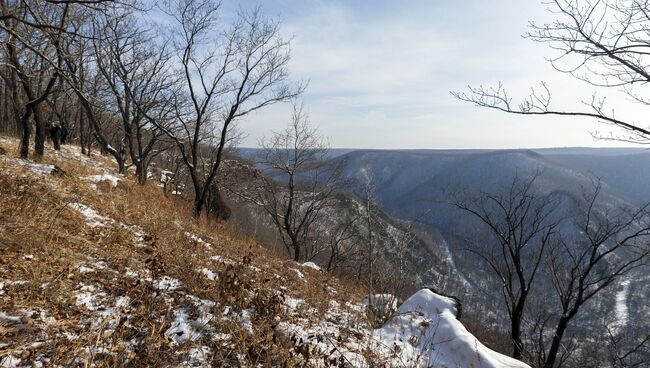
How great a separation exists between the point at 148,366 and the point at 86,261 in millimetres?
2094

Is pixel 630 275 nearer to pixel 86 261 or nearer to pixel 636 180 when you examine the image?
pixel 636 180

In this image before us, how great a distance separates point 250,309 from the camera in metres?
4.41

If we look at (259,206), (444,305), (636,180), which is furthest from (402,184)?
(444,305)

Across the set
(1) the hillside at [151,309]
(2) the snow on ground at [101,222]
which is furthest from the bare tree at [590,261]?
(2) the snow on ground at [101,222]

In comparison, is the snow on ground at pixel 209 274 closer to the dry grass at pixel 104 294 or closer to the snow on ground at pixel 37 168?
the dry grass at pixel 104 294

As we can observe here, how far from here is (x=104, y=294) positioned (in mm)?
3668

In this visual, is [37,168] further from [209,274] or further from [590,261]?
[590,261]

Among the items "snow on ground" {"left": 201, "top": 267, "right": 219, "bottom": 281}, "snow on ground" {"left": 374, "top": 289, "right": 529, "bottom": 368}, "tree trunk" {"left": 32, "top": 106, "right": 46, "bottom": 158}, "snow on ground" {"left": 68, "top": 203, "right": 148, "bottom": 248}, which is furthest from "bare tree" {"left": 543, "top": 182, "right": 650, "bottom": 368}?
"tree trunk" {"left": 32, "top": 106, "right": 46, "bottom": 158}

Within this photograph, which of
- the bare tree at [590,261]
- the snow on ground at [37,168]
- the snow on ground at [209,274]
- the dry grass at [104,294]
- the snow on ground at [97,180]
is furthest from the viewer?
the bare tree at [590,261]

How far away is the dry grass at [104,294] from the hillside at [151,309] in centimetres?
1

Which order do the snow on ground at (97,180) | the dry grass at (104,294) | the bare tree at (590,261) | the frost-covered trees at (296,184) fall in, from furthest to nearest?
the frost-covered trees at (296,184) < the bare tree at (590,261) < the snow on ground at (97,180) < the dry grass at (104,294)

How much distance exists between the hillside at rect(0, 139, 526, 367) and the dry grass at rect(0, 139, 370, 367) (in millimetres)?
11

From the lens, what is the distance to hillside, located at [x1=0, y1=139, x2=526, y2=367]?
9.61 ft

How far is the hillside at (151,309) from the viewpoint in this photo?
2928 mm
